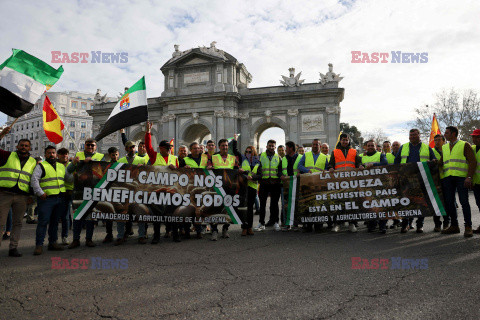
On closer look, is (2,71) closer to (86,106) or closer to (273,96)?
(273,96)

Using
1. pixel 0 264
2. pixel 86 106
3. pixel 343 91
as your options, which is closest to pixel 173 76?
pixel 343 91

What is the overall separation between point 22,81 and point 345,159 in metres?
7.53

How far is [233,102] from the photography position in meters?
30.1

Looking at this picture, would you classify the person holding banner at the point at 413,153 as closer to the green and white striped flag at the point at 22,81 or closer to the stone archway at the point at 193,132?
the green and white striped flag at the point at 22,81

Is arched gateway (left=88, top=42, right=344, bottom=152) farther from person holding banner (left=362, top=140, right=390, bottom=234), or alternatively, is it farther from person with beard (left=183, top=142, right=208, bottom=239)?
person with beard (left=183, top=142, right=208, bottom=239)

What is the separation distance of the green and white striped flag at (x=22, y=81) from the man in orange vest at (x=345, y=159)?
271 inches

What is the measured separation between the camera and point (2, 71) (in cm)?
646

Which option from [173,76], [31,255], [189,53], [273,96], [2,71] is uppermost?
[189,53]

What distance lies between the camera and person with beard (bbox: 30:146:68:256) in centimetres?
593

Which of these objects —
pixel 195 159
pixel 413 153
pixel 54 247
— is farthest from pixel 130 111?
pixel 413 153

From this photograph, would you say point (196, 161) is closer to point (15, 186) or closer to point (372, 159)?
point (15, 186)

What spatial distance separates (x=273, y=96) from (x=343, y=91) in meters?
6.66

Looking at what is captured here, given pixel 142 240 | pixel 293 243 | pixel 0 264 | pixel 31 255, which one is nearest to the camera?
pixel 0 264

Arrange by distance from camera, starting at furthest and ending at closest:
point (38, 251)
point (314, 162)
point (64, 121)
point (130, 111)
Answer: point (64, 121)
point (314, 162)
point (130, 111)
point (38, 251)
